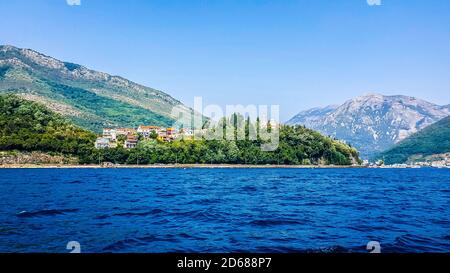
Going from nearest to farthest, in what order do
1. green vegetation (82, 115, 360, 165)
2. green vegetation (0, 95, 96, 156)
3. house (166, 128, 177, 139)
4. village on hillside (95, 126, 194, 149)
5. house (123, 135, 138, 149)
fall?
green vegetation (0, 95, 96, 156), green vegetation (82, 115, 360, 165), village on hillside (95, 126, 194, 149), house (123, 135, 138, 149), house (166, 128, 177, 139)

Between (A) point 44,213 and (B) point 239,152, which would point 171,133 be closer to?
(B) point 239,152

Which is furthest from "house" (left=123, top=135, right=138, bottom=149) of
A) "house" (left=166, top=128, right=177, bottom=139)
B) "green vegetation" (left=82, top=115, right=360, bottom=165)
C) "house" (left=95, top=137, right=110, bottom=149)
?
"house" (left=166, top=128, right=177, bottom=139)

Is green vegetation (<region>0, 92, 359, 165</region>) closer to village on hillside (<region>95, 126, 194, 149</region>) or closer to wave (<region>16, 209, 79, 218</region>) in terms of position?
village on hillside (<region>95, 126, 194, 149</region>)

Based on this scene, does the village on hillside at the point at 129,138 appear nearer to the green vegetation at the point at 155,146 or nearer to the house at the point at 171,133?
the house at the point at 171,133

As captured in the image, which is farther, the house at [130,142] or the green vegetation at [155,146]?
the house at [130,142]

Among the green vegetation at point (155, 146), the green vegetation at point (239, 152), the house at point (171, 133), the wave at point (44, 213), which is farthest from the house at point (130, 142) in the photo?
the wave at point (44, 213)

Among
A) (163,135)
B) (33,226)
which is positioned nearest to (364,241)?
(33,226)

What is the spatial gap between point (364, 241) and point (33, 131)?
113500mm

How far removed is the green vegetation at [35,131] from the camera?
323ft

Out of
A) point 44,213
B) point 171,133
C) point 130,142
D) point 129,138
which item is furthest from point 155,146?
point 44,213

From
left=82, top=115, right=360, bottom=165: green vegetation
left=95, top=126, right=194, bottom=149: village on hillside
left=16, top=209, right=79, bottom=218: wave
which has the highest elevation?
left=95, top=126, right=194, bottom=149: village on hillside

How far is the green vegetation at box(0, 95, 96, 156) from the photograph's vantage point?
323 ft
